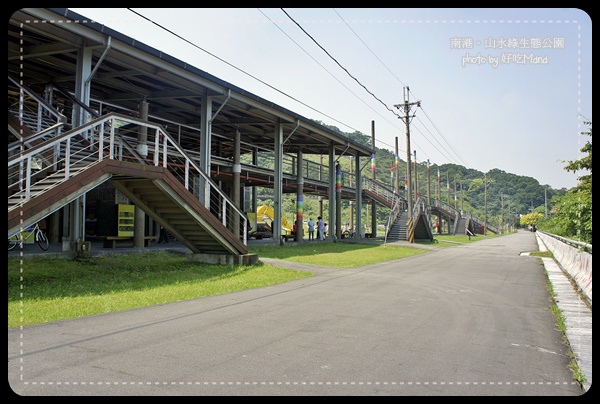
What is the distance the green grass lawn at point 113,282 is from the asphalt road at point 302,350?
0.79m

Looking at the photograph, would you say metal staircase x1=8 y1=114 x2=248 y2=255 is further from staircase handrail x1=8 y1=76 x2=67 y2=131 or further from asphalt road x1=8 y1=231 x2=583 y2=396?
asphalt road x1=8 y1=231 x2=583 y2=396

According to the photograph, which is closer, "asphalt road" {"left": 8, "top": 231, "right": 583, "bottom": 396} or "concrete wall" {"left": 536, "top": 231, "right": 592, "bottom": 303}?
"asphalt road" {"left": 8, "top": 231, "right": 583, "bottom": 396}

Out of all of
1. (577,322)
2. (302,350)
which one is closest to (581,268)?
(577,322)

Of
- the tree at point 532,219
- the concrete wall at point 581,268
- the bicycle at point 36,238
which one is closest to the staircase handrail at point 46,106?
the bicycle at point 36,238

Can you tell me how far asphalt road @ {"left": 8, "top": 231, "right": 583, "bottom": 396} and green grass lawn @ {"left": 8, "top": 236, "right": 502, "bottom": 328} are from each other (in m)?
0.79

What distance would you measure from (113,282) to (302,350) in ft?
21.9

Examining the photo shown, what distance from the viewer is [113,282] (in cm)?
1044

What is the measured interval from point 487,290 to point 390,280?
2.65 meters

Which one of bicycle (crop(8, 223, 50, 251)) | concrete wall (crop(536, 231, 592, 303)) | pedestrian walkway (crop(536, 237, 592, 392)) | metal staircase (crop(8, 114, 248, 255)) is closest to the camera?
pedestrian walkway (crop(536, 237, 592, 392))

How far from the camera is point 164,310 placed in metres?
7.75

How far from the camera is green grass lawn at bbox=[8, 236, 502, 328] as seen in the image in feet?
25.1

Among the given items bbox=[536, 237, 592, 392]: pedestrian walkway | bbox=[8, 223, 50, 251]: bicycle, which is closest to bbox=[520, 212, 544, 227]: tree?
bbox=[536, 237, 592, 392]: pedestrian walkway

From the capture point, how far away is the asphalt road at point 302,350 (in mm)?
4207

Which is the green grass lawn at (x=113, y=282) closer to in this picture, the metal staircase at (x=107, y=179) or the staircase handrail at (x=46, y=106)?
the metal staircase at (x=107, y=179)
